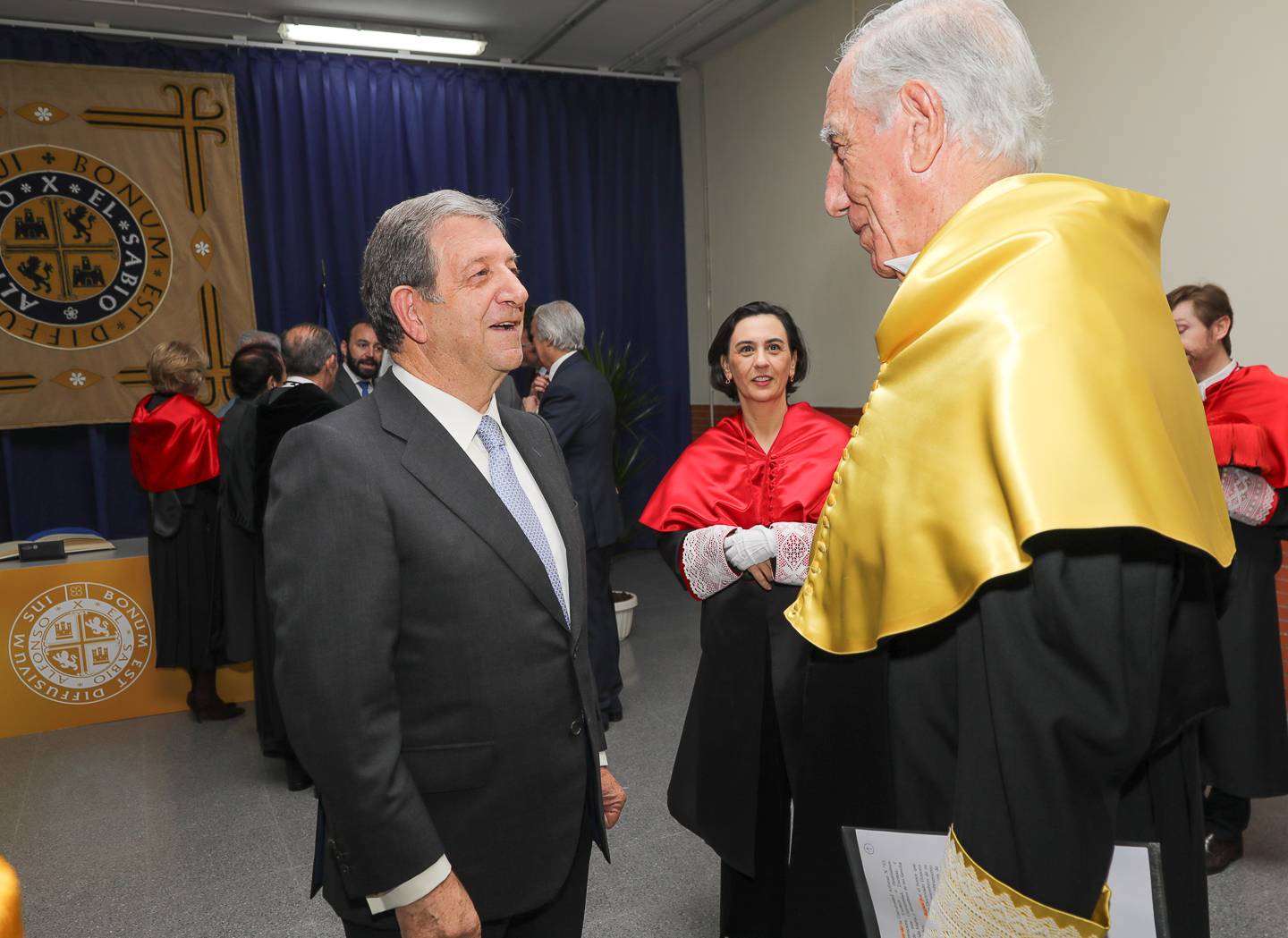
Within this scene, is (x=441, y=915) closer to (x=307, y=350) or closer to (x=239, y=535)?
(x=307, y=350)

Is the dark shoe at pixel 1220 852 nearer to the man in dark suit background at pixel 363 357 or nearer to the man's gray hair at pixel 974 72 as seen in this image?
the man's gray hair at pixel 974 72

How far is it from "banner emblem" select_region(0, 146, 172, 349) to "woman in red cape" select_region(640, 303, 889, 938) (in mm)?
4790

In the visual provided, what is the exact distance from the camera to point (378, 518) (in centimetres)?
122

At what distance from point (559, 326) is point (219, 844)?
234cm

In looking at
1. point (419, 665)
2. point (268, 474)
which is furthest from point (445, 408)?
point (268, 474)

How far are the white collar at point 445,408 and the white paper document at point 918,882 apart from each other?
79 centimetres

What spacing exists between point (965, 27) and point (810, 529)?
52.5 inches

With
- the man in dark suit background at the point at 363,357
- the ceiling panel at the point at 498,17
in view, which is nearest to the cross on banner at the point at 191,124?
the ceiling panel at the point at 498,17

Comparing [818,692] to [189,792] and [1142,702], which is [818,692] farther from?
[189,792]

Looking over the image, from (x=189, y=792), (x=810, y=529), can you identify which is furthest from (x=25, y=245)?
(x=810, y=529)

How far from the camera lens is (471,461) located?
4.50ft

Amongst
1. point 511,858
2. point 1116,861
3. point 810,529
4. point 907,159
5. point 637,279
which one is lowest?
point 511,858

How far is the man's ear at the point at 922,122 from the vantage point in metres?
0.90

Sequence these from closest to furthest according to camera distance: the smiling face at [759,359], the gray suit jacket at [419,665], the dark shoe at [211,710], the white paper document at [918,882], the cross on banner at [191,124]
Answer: the white paper document at [918,882], the gray suit jacket at [419,665], the smiling face at [759,359], the dark shoe at [211,710], the cross on banner at [191,124]
